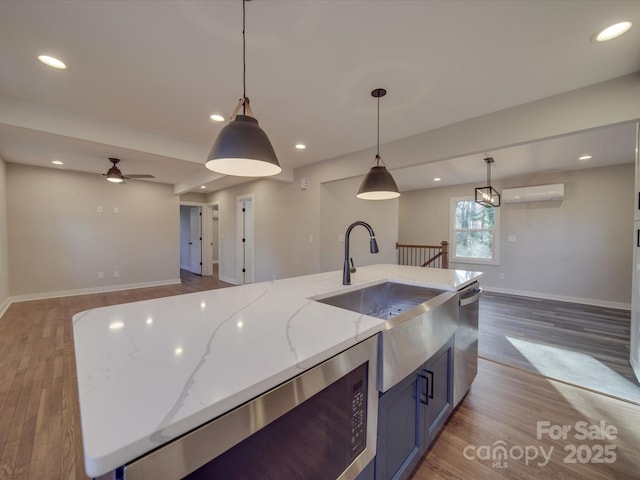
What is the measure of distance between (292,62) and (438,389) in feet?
7.77

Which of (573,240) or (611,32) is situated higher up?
(611,32)

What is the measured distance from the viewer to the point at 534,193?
504 cm

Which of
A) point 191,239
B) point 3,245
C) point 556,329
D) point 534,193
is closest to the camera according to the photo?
point 556,329

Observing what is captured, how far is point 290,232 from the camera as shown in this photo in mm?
4828

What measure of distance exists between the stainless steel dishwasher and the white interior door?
7.09 m

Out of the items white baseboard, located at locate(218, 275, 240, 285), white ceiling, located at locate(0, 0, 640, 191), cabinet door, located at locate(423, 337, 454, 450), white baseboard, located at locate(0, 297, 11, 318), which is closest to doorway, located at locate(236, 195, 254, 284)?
white baseboard, located at locate(218, 275, 240, 285)

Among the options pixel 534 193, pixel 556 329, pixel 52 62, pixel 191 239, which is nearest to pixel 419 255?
pixel 534 193

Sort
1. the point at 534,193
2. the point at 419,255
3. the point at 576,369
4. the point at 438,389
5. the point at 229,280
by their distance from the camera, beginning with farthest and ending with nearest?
the point at 229,280, the point at 419,255, the point at 534,193, the point at 576,369, the point at 438,389

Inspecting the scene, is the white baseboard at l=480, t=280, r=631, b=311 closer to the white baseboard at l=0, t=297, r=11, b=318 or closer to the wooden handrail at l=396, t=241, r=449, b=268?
the wooden handrail at l=396, t=241, r=449, b=268

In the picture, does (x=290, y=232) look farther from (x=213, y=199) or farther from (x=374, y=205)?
(x=213, y=199)

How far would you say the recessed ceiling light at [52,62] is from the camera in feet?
5.99

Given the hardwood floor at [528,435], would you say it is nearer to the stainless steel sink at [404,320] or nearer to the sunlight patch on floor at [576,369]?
the sunlight patch on floor at [576,369]

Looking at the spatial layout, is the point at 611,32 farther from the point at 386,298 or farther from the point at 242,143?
the point at 242,143

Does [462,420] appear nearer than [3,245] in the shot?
Yes
